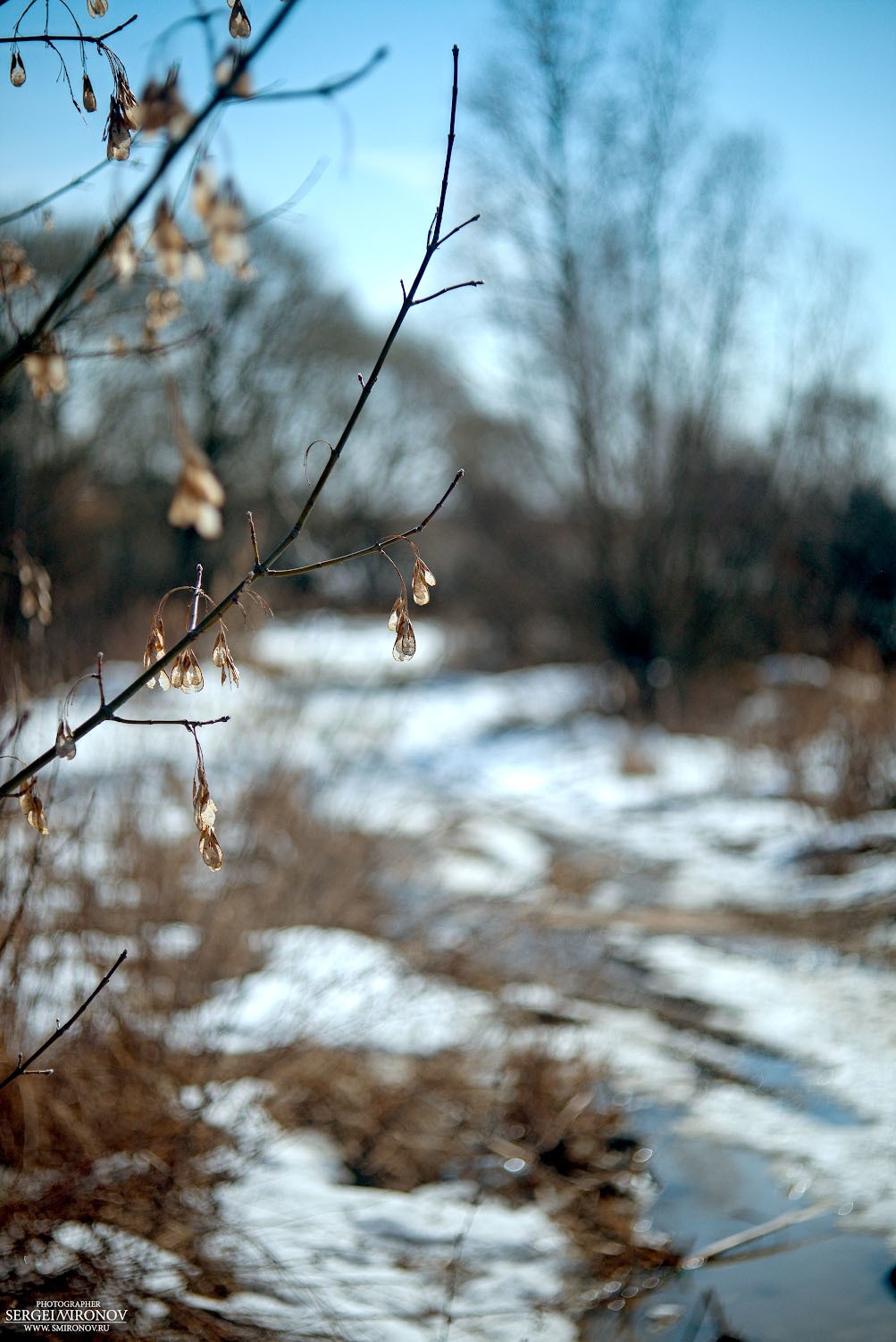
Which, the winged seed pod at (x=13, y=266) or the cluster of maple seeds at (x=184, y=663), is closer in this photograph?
the cluster of maple seeds at (x=184, y=663)

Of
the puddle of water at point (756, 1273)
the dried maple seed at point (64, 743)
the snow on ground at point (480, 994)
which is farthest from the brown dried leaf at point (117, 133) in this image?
the puddle of water at point (756, 1273)

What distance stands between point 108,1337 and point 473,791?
6.66m

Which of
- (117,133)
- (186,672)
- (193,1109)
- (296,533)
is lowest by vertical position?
(193,1109)

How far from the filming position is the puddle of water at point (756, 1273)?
252 centimetres

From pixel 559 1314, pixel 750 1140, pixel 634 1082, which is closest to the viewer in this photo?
pixel 559 1314

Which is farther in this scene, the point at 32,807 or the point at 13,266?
the point at 13,266

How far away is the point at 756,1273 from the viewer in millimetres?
2744

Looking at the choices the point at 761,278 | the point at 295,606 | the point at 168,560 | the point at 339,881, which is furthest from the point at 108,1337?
the point at 168,560

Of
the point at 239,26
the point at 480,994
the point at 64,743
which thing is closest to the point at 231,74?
the point at 239,26

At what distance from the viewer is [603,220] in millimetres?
11172

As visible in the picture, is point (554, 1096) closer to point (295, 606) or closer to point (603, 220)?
point (295, 606)

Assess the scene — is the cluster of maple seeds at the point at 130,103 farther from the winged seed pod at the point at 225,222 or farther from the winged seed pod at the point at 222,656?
the winged seed pod at the point at 222,656

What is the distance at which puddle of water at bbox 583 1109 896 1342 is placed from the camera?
2521mm

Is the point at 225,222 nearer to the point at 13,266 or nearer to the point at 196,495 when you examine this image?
the point at 196,495
